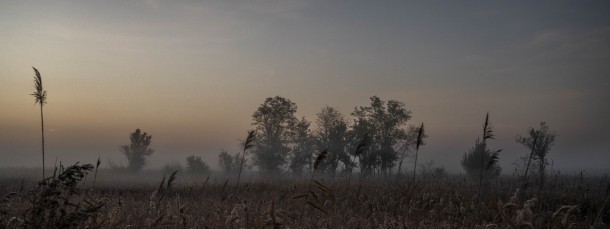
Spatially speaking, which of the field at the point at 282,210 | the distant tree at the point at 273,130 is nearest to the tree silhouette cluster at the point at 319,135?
the distant tree at the point at 273,130

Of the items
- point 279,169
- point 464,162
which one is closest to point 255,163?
point 279,169

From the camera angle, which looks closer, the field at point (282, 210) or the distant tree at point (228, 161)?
the field at point (282, 210)

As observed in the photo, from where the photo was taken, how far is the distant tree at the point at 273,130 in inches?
2110

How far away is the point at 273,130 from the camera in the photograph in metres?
54.9

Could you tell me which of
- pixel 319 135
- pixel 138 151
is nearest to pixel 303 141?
pixel 319 135

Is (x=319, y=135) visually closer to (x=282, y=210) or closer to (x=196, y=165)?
(x=196, y=165)

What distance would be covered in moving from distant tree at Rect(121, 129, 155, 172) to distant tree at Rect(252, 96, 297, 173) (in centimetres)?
1845

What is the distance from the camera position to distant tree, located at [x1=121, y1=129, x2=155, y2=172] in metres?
61.3

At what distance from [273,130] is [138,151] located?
2264 cm

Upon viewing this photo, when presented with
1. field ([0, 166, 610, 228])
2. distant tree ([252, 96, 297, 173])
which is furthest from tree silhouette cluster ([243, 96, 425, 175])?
field ([0, 166, 610, 228])

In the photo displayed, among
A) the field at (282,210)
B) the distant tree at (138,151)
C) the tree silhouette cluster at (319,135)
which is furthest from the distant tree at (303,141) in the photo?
the field at (282,210)

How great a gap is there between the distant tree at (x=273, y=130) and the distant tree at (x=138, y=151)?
18.5 meters

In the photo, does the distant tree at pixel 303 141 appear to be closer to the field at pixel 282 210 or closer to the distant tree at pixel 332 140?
the distant tree at pixel 332 140

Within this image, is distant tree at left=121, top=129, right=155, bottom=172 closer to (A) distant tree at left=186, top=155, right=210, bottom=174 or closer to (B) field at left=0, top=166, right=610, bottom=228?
(A) distant tree at left=186, top=155, right=210, bottom=174
